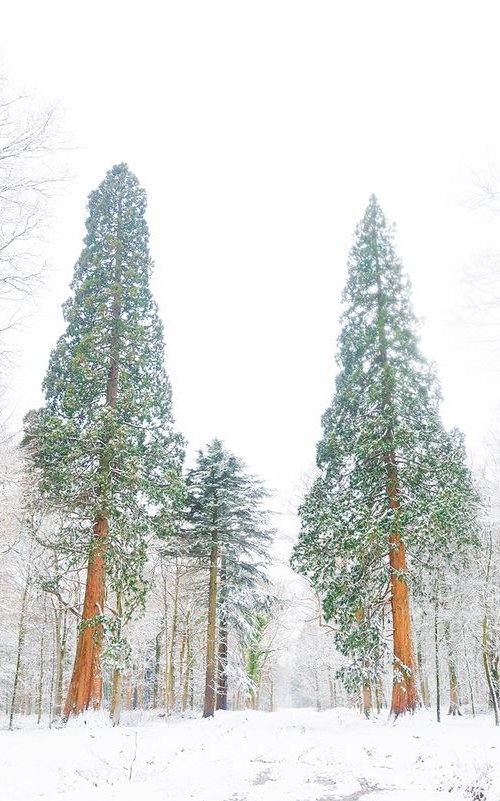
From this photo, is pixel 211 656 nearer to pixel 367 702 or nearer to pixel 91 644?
pixel 367 702

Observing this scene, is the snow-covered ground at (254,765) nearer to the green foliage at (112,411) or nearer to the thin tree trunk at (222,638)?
the green foliage at (112,411)

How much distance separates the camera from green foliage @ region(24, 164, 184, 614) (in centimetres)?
1591

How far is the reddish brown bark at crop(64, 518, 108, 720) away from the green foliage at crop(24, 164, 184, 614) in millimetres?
334

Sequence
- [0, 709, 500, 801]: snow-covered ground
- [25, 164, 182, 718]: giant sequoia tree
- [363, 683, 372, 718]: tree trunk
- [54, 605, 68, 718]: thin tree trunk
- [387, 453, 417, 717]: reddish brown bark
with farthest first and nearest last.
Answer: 1. [54, 605, 68, 718]: thin tree trunk
2. [363, 683, 372, 718]: tree trunk
3. [25, 164, 182, 718]: giant sequoia tree
4. [387, 453, 417, 717]: reddish brown bark
5. [0, 709, 500, 801]: snow-covered ground

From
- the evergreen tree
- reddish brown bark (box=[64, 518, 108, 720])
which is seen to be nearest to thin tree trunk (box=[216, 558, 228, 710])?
the evergreen tree

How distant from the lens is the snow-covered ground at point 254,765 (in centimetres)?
662

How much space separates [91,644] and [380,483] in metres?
10.4

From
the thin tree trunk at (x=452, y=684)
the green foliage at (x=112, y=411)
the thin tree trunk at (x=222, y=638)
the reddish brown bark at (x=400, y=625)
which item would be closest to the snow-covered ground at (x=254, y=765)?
the reddish brown bark at (x=400, y=625)

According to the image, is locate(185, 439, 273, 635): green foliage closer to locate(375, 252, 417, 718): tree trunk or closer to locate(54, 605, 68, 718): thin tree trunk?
locate(54, 605, 68, 718): thin tree trunk

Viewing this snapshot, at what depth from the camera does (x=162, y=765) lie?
363 inches

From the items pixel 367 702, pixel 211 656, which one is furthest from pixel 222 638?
pixel 367 702

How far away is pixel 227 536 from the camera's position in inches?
928

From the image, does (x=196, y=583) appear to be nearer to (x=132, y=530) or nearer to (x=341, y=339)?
(x=132, y=530)

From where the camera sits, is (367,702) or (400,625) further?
(367,702)
